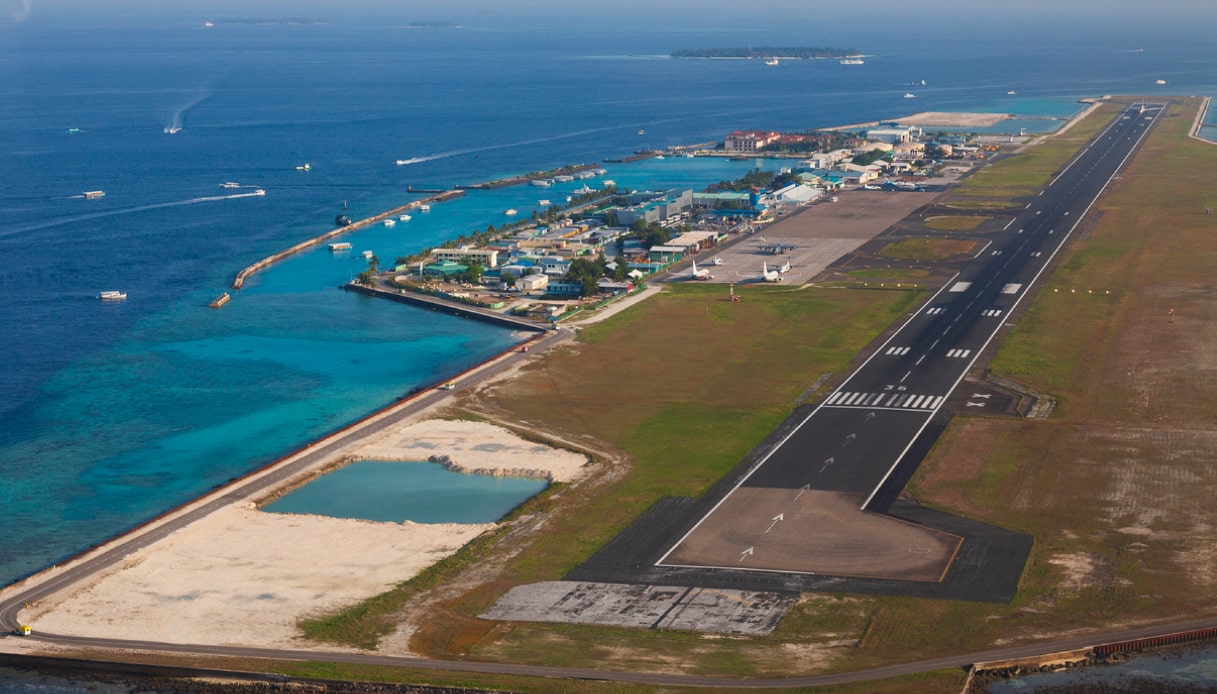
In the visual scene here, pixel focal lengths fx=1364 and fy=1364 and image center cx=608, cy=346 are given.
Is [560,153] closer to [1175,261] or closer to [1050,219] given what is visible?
[1050,219]

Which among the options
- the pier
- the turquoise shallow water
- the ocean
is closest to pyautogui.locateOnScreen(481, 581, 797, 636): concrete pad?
the turquoise shallow water

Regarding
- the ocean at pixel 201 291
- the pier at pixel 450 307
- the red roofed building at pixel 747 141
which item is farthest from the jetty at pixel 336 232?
the red roofed building at pixel 747 141

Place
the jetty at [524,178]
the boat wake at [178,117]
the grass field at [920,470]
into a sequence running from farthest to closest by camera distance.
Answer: the boat wake at [178,117], the jetty at [524,178], the grass field at [920,470]

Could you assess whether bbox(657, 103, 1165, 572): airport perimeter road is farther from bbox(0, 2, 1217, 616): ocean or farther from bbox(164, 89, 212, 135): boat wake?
bbox(164, 89, 212, 135): boat wake

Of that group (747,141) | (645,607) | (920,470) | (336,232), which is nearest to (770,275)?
(336,232)

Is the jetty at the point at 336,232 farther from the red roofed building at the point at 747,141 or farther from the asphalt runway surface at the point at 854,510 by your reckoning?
the red roofed building at the point at 747,141
